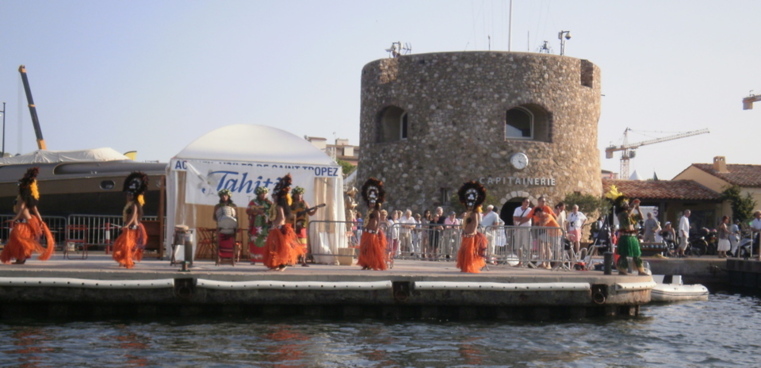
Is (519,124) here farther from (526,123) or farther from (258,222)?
A: (258,222)

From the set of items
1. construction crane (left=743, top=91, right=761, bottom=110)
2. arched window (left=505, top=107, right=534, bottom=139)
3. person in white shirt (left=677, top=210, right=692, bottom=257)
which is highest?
construction crane (left=743, top=91, right=761, bottom=110)

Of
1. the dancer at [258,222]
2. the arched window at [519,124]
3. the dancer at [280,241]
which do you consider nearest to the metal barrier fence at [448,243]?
the dancer at [258,222]

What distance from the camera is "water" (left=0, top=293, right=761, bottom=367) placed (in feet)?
46.4

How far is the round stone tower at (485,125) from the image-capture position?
A: 36219 millimetres

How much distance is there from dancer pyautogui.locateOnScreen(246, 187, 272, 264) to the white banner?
431 millimetres

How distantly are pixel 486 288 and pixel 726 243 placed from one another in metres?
18.2

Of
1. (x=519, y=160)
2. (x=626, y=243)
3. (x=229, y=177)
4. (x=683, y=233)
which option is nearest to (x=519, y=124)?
(x=519, y=160)

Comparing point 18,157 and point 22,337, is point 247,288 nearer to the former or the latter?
point 22,337

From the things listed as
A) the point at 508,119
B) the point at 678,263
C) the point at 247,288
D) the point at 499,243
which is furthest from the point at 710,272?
the point at 247,288

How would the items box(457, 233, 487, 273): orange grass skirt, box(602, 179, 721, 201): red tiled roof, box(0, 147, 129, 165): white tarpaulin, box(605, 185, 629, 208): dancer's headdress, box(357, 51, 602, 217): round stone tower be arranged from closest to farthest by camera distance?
box(457, 233, 487, 273): orange grass skirt → box(605, 185, 629, 208): dancer's headdress → box(0, 147, 129, 165): white tarpaulin → box(357, 51, 602, 217): round stone tower → box(602, 179, 721, 201): red tiled roof

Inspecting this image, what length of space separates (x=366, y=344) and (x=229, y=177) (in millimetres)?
6256

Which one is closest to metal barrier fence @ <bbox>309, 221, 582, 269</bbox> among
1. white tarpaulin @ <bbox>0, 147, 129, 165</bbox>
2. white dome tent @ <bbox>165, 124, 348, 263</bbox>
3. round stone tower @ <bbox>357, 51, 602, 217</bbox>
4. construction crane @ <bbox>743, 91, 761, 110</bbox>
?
white dome tent @ <bbox>165, 124, 348, 263</bbox>

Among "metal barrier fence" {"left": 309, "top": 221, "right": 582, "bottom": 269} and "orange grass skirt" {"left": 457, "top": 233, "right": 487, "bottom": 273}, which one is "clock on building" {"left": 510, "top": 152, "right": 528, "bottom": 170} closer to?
"metal barrier fence" {"left": 309, "top": 221, "right": 582, "bottom": 269}

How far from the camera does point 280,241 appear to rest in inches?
707
